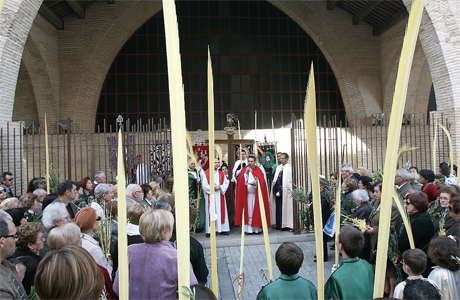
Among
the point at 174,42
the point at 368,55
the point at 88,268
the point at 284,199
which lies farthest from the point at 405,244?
the point at 368,55

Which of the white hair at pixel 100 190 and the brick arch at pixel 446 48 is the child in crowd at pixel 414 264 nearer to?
the white hair at pixel 100 190

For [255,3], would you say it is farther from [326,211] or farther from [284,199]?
[326,211]

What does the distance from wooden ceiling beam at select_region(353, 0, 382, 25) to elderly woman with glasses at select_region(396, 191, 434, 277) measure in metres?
10.4

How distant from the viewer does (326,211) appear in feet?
16.2

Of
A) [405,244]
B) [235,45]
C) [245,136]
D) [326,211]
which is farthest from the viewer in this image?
[235,45]

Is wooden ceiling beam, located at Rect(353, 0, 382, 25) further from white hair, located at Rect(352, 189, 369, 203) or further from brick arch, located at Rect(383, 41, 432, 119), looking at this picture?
white hair, located at Rect(352, 189, 369, 203)

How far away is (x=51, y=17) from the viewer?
11.6 m

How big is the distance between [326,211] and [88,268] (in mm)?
4193

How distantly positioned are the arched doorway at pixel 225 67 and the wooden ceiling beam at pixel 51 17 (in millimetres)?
2224

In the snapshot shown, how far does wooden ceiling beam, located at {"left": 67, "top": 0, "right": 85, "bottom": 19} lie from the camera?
11352mm

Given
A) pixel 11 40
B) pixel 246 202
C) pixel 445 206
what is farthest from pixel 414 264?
pixel 11 40

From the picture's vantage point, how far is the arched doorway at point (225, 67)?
1363 cm

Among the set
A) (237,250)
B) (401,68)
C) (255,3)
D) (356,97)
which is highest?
(255,3)

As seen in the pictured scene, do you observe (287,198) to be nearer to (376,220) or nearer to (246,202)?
(246,202)
